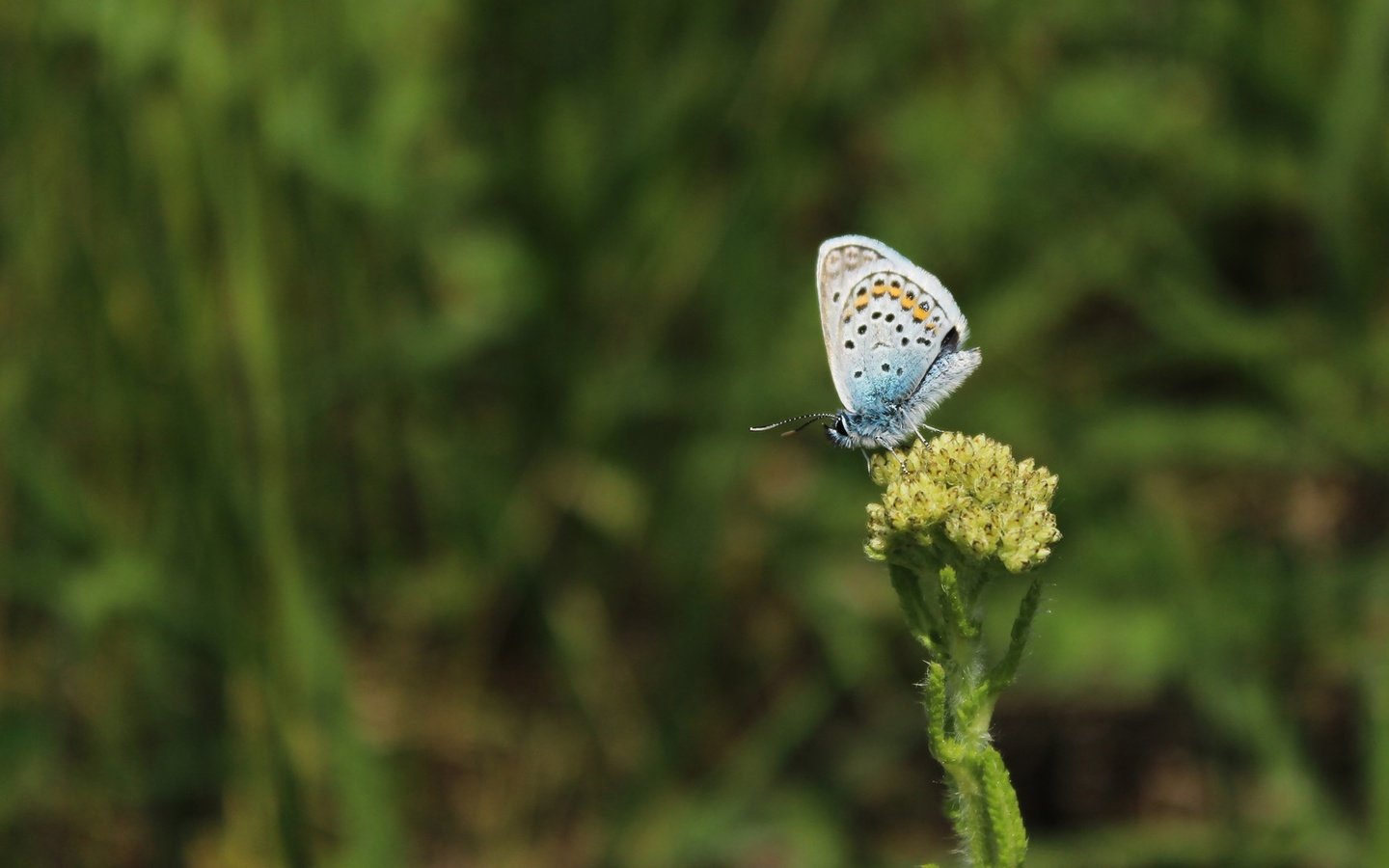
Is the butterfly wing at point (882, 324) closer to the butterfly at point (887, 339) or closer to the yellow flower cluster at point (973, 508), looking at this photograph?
the butterfly at point (887, 339)

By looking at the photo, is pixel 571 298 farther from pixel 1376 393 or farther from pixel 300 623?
pixel 1376 393

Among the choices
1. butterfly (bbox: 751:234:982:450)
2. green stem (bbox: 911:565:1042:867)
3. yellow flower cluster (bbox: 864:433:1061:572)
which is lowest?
green stem (bbox: 911:565:1042:867)

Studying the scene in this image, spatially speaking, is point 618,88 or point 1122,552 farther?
point 618,88

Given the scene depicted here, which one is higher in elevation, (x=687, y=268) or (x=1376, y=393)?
(x=1376, y=393)

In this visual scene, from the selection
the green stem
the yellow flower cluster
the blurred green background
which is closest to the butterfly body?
the yellow flower cluster

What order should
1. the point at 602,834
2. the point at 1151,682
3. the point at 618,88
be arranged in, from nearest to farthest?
1. the point at 1151,682
2. the point at 602,834
3. the point at 618,88

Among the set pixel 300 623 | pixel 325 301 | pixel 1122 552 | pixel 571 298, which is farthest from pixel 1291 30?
pixel 300 623

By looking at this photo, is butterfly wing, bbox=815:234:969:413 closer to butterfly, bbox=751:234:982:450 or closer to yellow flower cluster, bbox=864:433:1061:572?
butterfly, bbox=751:234:982:450
